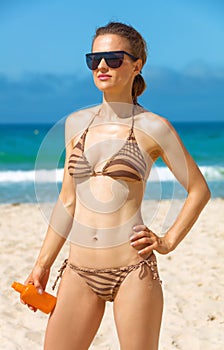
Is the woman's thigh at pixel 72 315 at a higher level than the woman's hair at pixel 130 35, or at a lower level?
lower

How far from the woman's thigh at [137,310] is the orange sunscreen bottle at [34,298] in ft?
1.13

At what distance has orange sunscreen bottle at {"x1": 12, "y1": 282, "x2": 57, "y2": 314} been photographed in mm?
2963

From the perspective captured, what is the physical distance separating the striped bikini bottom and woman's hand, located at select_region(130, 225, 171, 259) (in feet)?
0.24

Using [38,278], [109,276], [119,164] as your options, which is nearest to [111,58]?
[119,164]

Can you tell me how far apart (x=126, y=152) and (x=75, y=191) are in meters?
0.36

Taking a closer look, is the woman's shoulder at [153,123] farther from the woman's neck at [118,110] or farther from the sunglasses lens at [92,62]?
the sunglasses lens at [92,62]

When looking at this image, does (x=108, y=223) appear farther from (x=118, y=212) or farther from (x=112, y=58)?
(x=112, y=58)

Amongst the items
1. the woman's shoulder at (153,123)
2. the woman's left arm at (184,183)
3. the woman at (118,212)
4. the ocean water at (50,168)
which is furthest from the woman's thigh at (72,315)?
the woman's shoulder at (153,123)

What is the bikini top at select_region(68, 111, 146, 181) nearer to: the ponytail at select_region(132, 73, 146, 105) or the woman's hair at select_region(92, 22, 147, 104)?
the ponytail at select_region(132, 73, 146, 105)

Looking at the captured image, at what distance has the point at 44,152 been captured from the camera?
3.24m

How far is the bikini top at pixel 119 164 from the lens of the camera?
9.48ft

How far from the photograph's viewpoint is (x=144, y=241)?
2834mm

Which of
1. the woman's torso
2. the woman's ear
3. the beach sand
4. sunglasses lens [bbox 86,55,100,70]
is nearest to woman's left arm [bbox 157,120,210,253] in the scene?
Result: the woman's torso

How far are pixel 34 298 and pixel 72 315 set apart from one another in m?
0.21
